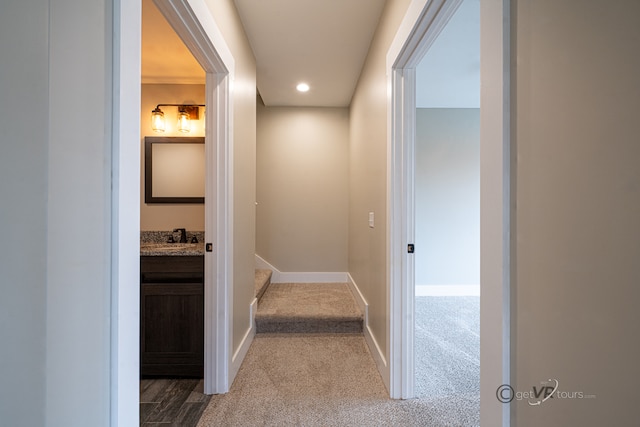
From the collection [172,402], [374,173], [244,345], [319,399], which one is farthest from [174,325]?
[374,173]

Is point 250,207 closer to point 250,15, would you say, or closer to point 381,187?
point 381,187

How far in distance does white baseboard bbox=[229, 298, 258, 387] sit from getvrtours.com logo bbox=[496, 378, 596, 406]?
176 cm

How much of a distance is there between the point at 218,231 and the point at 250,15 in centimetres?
163

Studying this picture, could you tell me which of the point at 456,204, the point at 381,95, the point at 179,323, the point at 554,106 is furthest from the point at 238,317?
the point at 456,204

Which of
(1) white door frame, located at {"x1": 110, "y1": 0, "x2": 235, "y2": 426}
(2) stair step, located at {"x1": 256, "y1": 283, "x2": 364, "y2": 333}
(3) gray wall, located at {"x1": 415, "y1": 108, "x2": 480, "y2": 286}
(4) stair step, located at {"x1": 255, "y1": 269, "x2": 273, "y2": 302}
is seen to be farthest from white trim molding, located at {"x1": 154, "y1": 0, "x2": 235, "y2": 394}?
(3) gray wall, located at {"x1": 415, "y1": 108, "x2": 480, "y2": 286}

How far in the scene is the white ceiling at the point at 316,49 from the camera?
2.20 metres

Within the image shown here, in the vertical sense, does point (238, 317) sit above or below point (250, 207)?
below

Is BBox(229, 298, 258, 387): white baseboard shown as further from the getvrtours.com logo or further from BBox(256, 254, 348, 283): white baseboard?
the getvrtours.com logo

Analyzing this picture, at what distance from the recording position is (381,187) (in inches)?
87.3

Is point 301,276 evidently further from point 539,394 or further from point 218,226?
point 539,394

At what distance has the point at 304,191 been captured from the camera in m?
4.31

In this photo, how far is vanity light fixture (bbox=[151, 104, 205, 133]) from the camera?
9.45 ft

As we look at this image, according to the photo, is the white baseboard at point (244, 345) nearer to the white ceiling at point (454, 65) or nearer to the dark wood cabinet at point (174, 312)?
the dark wood cabinet at point (174, 312)

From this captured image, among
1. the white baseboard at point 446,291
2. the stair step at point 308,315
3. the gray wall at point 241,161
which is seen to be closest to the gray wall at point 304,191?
the stair step at point 308,315
